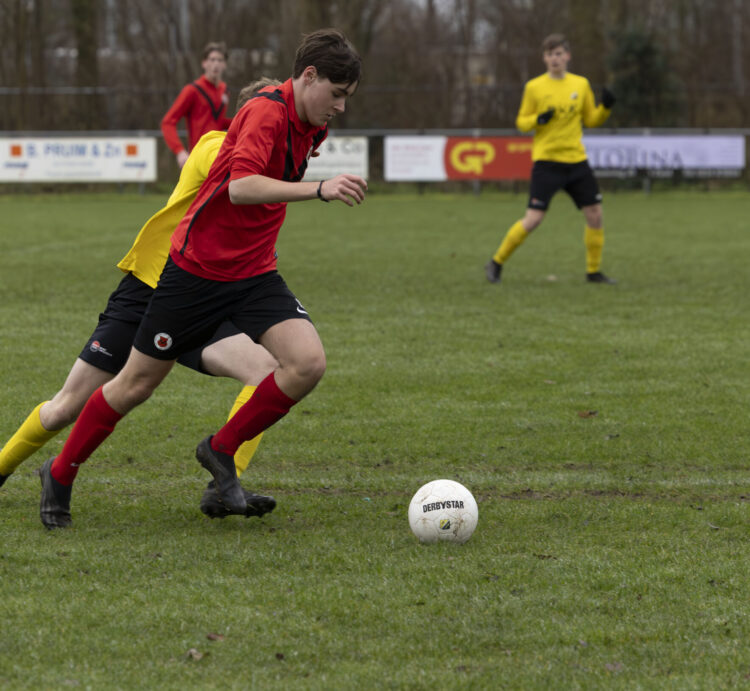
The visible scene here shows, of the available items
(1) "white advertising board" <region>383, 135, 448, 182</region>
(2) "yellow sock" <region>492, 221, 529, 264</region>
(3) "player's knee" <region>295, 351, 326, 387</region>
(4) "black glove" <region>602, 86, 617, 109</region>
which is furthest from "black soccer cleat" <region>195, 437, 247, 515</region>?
(1) "white advertising board" <region>383, 135, 448, 182</region>

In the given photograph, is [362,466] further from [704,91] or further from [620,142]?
[704,91]

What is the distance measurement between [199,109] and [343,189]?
7.76 meters

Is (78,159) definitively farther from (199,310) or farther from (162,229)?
(199,310)

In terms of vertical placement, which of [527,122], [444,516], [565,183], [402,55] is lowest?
[444,516]

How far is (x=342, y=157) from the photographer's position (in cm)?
2467

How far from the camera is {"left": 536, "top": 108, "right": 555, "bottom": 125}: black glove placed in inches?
429

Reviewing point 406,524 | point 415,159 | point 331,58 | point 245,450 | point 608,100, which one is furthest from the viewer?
point 415,159

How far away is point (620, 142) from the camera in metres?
24.3

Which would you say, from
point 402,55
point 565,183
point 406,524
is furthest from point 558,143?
point 402,55

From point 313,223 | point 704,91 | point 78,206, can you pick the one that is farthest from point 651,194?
point 78,206

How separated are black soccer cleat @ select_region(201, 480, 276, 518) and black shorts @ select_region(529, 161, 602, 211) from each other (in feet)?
23.3

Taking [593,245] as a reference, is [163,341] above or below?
Result: above

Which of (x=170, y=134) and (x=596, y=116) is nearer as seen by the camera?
(x=596, y=116)

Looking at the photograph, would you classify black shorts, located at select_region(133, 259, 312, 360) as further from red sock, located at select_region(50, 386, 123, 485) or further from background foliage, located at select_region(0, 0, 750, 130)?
background foliage, located at select_region(0, 0, 750, 130)
